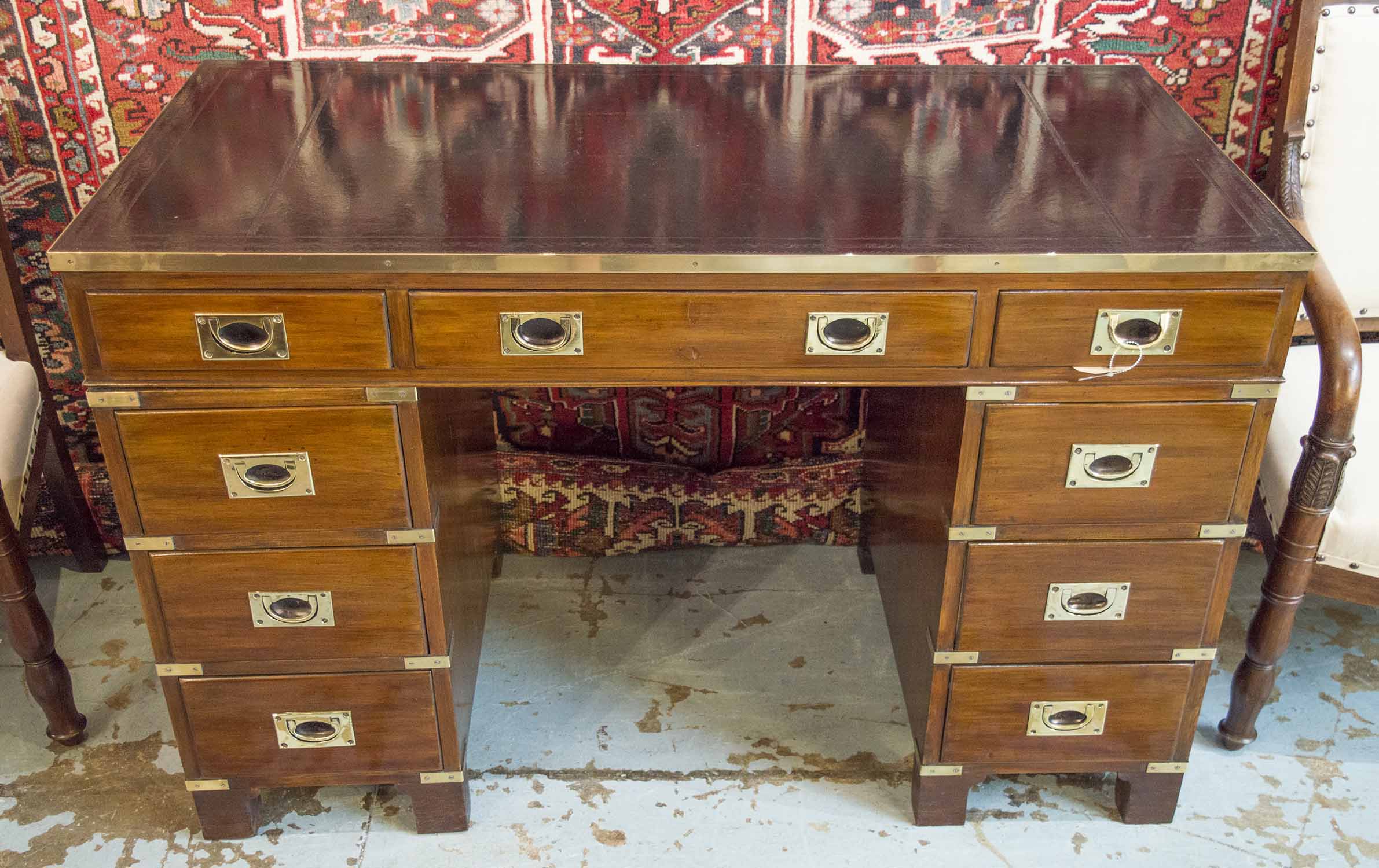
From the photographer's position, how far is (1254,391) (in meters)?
1.59

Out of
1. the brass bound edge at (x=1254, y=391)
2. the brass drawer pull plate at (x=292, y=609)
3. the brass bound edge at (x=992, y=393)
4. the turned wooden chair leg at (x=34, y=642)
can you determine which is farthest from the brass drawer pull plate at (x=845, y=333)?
the turned wooden chair leg at (x=34, y=642)

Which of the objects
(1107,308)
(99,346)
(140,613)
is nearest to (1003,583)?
(1107,308)

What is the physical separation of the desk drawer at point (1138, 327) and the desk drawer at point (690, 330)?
7 cm

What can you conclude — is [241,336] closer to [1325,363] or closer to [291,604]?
[291,604]

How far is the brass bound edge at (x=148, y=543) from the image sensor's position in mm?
1661

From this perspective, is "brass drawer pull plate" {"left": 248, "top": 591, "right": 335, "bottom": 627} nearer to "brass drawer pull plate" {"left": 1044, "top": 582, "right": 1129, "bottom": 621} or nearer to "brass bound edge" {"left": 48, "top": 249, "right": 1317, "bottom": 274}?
"brass bound edge" {"left": 48, "top": 249, "right": 1317, "bottom": 274}

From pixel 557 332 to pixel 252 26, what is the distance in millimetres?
952

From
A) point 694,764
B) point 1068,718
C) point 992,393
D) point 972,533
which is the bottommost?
point 694,764

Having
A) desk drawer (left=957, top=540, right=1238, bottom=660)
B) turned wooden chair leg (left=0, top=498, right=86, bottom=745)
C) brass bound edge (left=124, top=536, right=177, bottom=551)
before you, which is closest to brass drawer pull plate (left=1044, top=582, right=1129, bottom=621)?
desk drawer (left=957, top=540, right=1238, bottom=660)

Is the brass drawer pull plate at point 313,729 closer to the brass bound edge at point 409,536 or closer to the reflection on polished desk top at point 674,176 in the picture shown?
the brass bound edge at point 409,536

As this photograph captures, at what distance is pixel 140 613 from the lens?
2.41 meters

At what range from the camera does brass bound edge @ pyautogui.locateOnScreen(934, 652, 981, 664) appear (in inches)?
71.6

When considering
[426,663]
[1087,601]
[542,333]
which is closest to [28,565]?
[426,663]

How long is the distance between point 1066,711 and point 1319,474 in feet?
1.68
